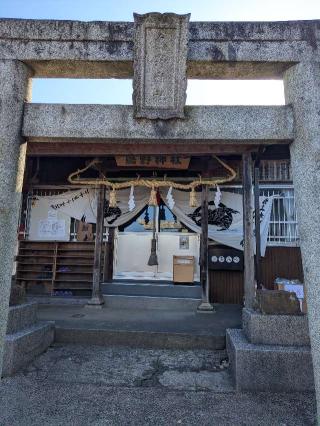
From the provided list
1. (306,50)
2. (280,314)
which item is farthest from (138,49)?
(280,314)

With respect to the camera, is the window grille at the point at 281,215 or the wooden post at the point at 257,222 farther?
the window grille at the point at 281,215

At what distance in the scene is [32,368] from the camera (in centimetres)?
461

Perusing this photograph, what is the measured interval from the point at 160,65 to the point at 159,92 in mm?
301

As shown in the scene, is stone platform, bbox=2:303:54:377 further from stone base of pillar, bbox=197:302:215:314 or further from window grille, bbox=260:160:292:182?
window grille, bbox=260:160:292:182

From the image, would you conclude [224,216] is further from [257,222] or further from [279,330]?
[279,330]

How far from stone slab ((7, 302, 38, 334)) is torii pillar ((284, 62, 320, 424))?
4.25m

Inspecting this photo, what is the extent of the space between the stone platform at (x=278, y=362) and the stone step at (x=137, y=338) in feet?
3.63

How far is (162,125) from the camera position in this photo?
317 cm

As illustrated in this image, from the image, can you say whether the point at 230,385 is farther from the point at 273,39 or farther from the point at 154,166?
the point at 154,166

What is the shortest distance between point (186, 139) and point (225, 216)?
6133mm

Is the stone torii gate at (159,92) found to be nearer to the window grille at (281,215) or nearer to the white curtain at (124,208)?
the white curtain at (124,208)

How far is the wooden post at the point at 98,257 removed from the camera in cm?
812

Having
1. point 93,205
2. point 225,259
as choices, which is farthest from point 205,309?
point 93,205

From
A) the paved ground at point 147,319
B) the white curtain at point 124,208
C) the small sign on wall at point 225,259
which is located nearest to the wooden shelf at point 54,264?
the white curtain at point 124,208
